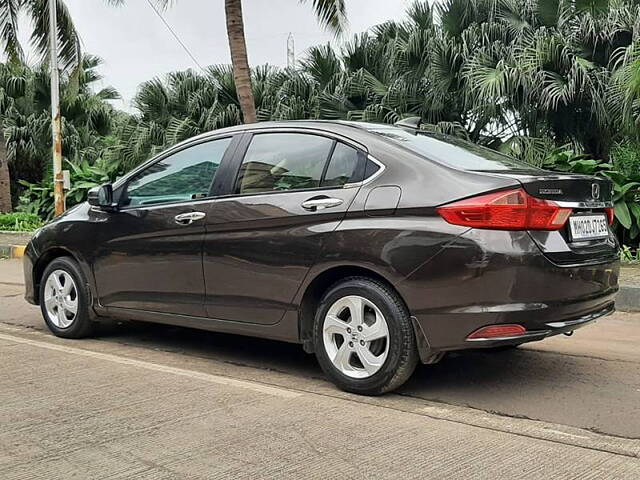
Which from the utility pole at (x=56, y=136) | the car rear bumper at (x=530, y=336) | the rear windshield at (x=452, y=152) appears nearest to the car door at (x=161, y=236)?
the rear windshield at (x=452, y=152)

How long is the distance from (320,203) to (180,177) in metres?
1.32

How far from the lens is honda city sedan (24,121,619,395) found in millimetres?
3969

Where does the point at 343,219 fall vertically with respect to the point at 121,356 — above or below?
above

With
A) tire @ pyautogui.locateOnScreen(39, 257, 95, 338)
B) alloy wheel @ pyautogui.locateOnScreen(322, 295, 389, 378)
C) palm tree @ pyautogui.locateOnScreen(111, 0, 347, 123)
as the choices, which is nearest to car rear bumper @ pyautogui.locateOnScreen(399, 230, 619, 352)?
alloy wheel @ pyautogui.locateOnScreen(322, 295, 389, 378)

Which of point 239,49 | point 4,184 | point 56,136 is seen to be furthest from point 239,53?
point 4,184

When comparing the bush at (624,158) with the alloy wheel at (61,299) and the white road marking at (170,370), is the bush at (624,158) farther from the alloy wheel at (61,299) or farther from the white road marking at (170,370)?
the white road marking at (170,370)

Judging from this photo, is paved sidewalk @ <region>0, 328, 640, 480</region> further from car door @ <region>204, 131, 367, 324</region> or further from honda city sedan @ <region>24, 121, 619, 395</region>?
car door @ <region>204, 131, 367, 324</region>

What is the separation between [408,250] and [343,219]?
1.54 feet

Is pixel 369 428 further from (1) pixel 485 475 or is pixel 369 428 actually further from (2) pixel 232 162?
(2) pixel 232 162

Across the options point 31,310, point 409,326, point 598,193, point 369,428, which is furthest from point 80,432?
point 31,310

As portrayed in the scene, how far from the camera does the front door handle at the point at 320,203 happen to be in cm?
440

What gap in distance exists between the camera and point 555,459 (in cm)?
336

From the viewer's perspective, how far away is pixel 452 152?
468cm

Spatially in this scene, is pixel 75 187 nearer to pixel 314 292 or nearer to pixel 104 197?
pixel 104 197
